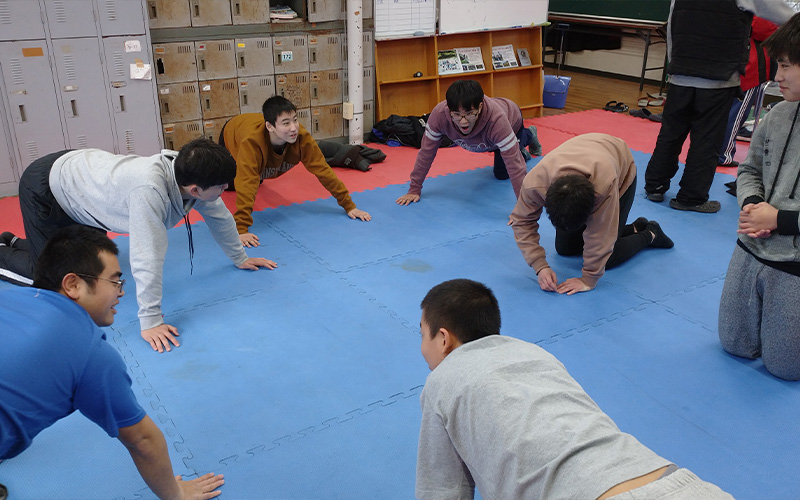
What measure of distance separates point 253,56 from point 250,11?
1.37 ft

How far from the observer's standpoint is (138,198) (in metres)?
3.08

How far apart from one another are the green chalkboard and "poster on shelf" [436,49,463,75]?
4.32 meters

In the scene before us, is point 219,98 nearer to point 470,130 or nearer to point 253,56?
point 253,56

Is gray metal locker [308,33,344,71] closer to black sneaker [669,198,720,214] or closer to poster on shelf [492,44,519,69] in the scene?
poster on shelf [492,44,519,69]

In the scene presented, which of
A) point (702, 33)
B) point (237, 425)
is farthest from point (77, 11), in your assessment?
point (702, 33)

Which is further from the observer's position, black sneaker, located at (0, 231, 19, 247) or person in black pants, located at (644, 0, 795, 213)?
person in black pants, located at (644, 0, 795, 213)

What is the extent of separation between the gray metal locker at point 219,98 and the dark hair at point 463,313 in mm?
4936

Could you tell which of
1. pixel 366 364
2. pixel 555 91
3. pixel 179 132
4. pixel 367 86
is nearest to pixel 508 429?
pixel 366 364

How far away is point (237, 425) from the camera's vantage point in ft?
8.84

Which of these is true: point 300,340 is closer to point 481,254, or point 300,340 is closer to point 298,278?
point 298,278

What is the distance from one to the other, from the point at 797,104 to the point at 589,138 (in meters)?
1.24

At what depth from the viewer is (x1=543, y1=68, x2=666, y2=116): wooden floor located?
349 inches

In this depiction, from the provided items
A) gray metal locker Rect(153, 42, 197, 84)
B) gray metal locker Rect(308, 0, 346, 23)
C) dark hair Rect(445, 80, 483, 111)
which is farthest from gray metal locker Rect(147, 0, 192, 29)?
dark hair Rect(445, 80, 483, 111)

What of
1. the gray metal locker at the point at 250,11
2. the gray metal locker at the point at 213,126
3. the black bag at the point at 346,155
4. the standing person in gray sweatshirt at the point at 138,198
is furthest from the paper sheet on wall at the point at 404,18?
the standing person in gray sweatshirt at the point at 138,198
